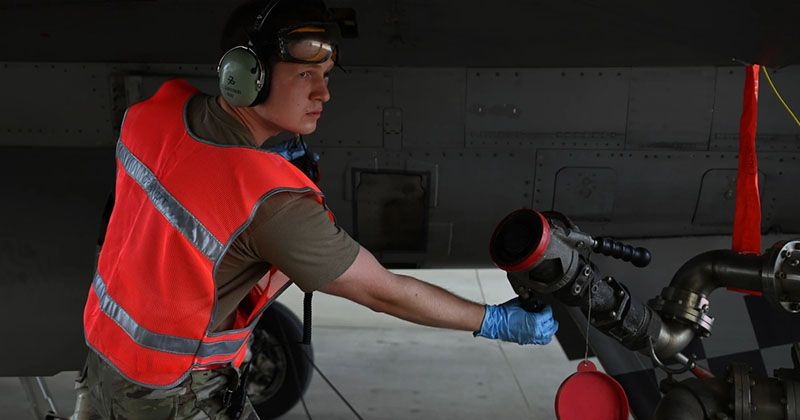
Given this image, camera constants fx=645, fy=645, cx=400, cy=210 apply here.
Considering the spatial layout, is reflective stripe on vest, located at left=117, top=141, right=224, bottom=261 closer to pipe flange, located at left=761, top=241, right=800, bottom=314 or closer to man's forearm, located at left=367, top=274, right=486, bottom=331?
man's forearm, located at left=367, top=274, right=486, bottom=331

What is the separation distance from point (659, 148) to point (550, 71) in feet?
2.10

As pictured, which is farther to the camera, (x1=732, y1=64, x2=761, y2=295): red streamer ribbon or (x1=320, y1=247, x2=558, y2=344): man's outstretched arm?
(x1=732, y1=64, x2=761, y2=295): red streamer ribbon

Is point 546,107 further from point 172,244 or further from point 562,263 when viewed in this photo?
point 172,244

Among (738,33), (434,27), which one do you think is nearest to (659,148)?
(738,33)

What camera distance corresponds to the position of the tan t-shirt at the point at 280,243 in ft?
4.86

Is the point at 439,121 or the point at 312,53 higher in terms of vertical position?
the point at 312,53

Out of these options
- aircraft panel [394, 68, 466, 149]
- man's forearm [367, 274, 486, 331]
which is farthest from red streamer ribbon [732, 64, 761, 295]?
aircraft panel [394, 68, 466, 149]

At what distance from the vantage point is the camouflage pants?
1.63 meters

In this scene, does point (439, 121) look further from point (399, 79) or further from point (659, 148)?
point (659, 148)

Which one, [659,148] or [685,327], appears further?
[659,148]

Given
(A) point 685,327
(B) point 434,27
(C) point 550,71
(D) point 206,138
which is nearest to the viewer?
(D) point 206,138

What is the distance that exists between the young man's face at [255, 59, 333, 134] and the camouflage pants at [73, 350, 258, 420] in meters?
0.69

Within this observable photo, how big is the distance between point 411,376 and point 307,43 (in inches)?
140

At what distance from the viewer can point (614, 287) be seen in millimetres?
1985
